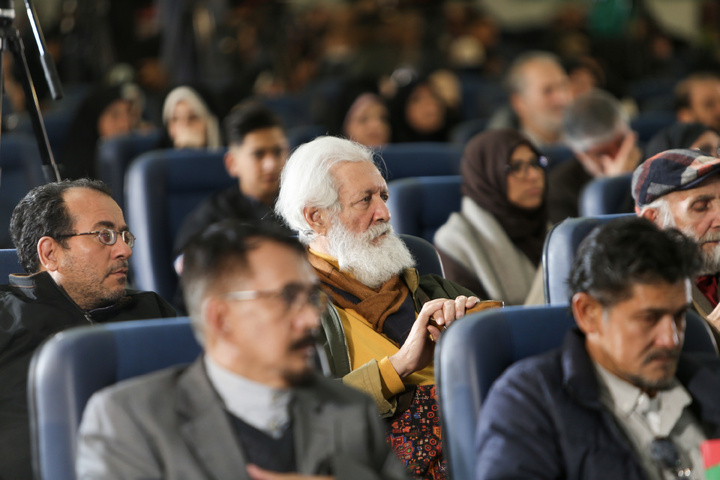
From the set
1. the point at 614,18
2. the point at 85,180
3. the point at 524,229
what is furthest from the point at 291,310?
the point at 614,18

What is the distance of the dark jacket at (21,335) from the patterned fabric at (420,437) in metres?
0.69

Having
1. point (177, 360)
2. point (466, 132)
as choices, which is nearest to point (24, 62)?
point (177, 360)

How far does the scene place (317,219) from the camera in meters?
2.29

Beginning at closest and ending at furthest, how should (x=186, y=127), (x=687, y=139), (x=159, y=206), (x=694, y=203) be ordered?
(x=694, y=203) → (x=687, y=139) → (x=159, y=206) → (x=186, y=127)

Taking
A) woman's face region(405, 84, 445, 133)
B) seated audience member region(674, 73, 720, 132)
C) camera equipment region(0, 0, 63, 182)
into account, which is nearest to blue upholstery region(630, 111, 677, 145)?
seated audience member region(674, 73, 720, 132)

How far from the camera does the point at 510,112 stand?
5.55 meters

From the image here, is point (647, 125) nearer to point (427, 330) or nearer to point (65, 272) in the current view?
point (427, 330)

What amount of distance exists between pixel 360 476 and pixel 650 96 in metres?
7.30

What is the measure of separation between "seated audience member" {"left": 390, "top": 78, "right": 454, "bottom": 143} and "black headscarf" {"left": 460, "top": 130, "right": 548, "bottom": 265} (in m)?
2.57

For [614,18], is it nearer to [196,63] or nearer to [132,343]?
[196,63]

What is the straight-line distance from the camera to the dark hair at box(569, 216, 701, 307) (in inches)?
59.5

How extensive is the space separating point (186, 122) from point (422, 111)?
1.72m

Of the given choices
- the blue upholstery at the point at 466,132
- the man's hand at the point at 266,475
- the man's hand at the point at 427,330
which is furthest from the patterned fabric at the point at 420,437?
the blue upholstery at the point at 466,132

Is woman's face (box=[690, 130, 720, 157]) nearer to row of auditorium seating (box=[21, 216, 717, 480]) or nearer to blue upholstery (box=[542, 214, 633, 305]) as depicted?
blue upholstery (box=[542, 214, 633, 305])
